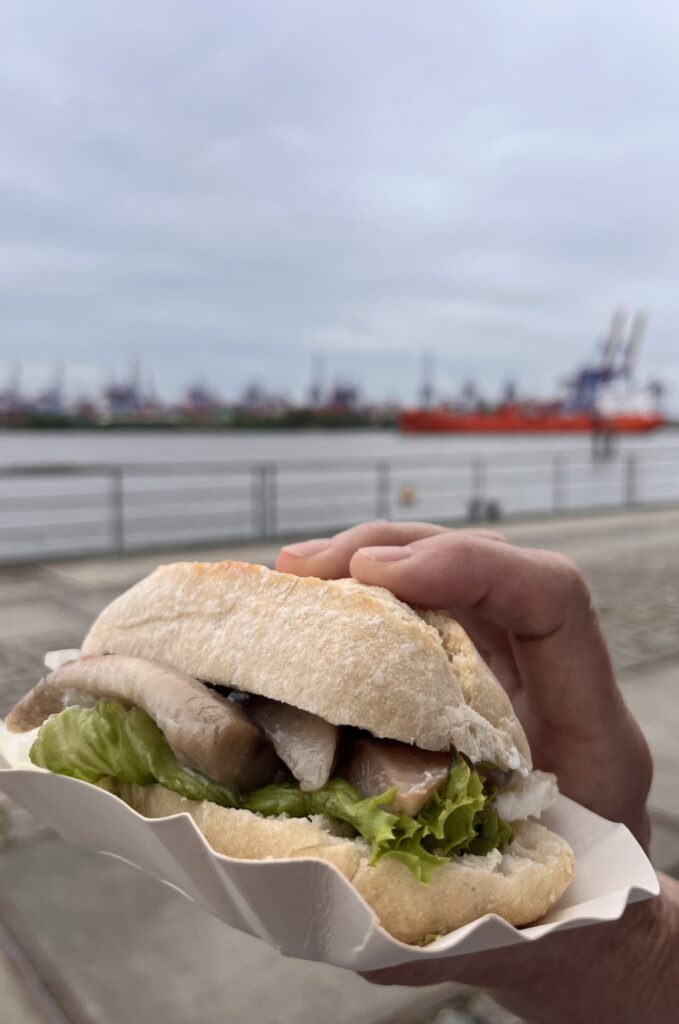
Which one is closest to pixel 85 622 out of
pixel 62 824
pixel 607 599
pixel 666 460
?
pixel 607 599

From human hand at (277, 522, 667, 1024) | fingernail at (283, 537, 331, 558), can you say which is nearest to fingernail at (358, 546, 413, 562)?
human hand at (277, 522, 667, 1024)

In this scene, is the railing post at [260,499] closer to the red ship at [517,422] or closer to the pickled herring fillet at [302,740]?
the pickled herring fillet at [302,740]

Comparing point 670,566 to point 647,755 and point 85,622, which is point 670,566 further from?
point 647,755

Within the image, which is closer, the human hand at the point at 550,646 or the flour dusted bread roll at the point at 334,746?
the flour dusted bread roll at the point at 334,746

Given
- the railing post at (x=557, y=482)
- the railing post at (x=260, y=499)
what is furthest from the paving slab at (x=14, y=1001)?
the railing post at (x=557, y=482)

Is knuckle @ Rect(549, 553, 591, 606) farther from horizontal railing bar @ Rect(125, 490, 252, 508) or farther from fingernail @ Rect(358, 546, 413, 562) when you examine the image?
horizontal railing bar @ Rect(125, 490, 252, 508)

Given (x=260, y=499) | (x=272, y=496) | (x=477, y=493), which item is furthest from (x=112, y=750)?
(x=477, y=493)
